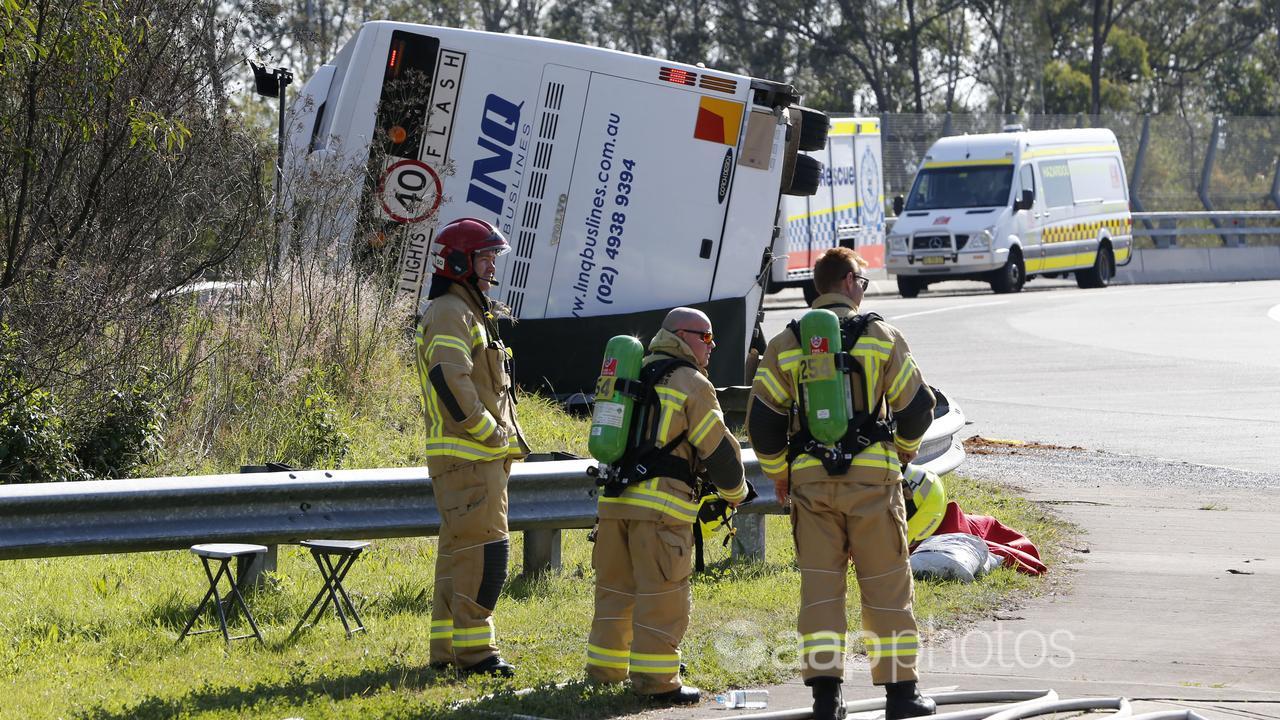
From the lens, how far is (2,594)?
7082 millimetres

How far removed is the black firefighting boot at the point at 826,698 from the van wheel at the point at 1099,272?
89.6ft

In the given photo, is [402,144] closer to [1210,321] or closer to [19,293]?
[19,293]

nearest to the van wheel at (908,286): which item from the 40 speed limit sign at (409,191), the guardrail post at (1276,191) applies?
the guardrail post at (1276,191)

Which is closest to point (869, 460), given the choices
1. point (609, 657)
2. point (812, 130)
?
point (609, 657)

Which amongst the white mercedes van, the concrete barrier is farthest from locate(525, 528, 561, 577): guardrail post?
the concrete barrier

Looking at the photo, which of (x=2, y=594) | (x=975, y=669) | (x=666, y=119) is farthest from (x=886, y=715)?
(x=666, y=119)

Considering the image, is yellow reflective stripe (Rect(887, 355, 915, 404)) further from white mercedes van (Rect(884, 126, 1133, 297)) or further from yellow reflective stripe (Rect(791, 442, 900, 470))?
white mercedes van (Rect(884, 126, 1133, 297))

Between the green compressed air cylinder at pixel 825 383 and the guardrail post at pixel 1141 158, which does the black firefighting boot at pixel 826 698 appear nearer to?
the green compressed air cylinder at pixel 825 383

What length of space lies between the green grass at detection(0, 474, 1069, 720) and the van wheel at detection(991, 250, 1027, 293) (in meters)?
20.7

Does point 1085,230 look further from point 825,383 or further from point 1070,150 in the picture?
point 825,383

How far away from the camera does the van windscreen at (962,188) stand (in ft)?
94.3

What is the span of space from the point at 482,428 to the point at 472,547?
49cm

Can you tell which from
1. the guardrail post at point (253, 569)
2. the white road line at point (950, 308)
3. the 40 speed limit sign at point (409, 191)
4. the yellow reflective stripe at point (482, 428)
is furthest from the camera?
the white road line at point (950, 308)

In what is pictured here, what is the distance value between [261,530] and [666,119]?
22.7ft
